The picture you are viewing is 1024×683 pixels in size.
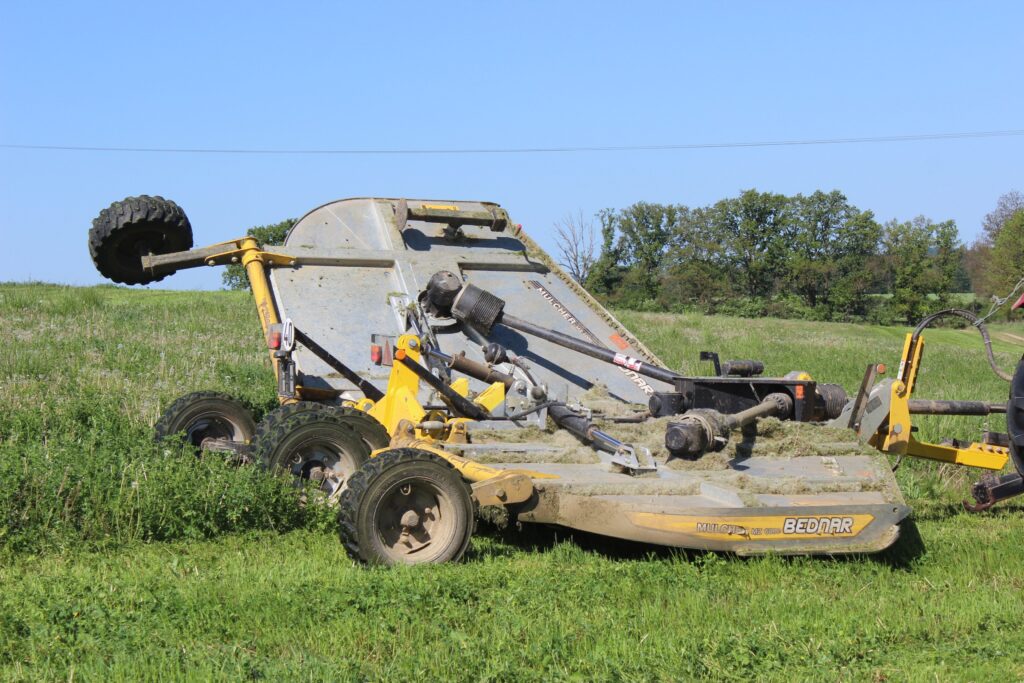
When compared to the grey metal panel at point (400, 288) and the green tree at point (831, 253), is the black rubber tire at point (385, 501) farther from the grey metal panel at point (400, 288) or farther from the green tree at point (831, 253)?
the green tree at point (831, 253)

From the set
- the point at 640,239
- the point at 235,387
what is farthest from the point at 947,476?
the point at 640,239

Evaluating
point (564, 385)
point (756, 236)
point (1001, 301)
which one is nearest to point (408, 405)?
point (564, 385)

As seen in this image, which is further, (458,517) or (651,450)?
(651,450)

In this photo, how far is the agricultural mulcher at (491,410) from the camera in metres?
7.07

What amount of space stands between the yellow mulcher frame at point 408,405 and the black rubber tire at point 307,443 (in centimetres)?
34

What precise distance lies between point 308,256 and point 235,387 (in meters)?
3.61

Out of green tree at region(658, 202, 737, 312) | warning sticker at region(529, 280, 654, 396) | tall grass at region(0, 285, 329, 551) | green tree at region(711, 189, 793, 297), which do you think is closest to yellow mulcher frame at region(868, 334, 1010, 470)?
warning sticker at region(529, 280, 654, 396)

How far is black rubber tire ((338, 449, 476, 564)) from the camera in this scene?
6832mm

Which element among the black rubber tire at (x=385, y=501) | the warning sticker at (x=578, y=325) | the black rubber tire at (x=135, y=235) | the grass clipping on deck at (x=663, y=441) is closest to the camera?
the black rubber tire at (x=385, y=501)

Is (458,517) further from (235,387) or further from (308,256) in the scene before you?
(235,387)

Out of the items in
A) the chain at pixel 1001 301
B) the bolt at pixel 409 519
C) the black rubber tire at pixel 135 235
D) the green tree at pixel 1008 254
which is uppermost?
the green tree at pixel 1008 254

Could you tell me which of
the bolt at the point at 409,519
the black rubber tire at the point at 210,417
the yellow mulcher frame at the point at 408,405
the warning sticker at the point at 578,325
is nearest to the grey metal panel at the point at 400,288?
the warning sticker at the point at 578,325

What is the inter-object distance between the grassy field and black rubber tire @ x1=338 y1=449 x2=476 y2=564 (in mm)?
175

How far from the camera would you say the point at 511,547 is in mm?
7691
